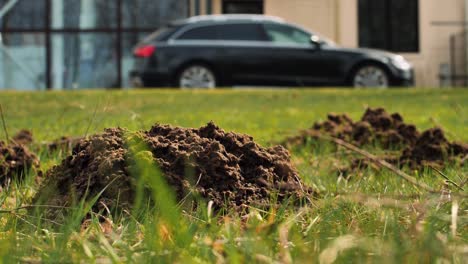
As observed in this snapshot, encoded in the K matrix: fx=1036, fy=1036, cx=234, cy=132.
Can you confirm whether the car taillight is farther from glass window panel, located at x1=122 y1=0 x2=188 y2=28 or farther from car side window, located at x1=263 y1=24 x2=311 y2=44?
glass window panel, located at x1=122 y1=0 x2=188 y2=28

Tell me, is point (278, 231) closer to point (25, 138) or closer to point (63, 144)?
point (63, 144)

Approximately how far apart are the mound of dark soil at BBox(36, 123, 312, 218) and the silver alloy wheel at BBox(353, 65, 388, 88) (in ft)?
58.2

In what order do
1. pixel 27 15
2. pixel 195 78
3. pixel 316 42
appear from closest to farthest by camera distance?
pixel 195 78
pixel 316 42
pixel 27 15

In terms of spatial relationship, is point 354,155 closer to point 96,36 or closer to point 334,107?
point 334,107

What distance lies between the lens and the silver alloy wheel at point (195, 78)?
65.8 feet

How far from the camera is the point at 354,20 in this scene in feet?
98.2

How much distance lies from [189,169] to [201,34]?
17908 millimetres

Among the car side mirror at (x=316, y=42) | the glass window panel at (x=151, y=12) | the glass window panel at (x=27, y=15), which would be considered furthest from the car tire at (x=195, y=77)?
the glass window panel at (x=27, y=15)

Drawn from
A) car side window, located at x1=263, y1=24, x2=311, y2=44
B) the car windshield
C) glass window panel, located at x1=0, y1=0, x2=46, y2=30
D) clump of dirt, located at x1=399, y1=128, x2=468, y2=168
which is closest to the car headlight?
car side window, located at x1=263, y1=24, x2=311, y2=44

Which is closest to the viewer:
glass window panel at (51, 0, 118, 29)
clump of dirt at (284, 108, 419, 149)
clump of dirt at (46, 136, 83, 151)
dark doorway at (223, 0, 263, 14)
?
clump of dirt at (46, 136, 83, 151)

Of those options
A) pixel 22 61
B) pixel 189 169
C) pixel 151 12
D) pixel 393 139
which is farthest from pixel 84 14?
pixel 189 169

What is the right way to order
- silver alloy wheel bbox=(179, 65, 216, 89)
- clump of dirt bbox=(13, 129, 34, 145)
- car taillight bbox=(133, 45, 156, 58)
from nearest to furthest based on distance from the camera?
clump of dirt bbox=(13, 129, 34, 145), car taillight bbox=(133, 45, 156, 58), silver alloy wheel bbox=(179, 65, 216, 89)

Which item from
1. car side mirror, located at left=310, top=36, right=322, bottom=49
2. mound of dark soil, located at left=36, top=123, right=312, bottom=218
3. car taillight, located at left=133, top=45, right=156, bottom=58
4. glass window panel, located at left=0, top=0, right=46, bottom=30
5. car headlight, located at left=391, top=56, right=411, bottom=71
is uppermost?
glass window panel, located at left=0, top=0, right=46, bottom=30

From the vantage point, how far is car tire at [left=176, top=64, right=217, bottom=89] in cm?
2005
